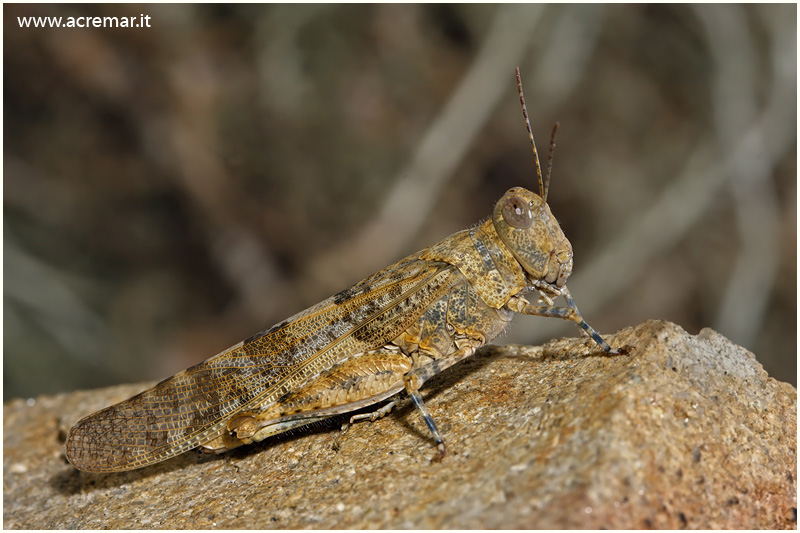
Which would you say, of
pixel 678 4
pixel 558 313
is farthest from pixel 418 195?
pixel 558 313

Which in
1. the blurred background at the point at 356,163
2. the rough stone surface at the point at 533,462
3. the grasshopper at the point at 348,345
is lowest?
the rough stone surface at the point at 533,462

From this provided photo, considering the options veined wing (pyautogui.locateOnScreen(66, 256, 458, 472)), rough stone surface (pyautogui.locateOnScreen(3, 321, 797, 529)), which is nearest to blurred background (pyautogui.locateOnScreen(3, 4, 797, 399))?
rough stone surface (pyautogui.locateOnScreen(3, 321, 797, 529))

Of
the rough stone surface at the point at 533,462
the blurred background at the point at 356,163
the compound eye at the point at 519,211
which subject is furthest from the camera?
the blurred background at the point at 356,163

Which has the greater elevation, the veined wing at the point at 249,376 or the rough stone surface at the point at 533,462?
the veined wing at the point at 249,376

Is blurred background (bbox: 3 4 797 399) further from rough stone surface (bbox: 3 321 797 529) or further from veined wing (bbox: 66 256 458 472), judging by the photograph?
veined wing (bbox: 66 256 458 472)

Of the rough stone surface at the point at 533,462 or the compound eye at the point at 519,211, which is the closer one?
the rough stone surface at the point at 533,462

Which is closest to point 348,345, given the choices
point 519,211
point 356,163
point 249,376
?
point 249,376

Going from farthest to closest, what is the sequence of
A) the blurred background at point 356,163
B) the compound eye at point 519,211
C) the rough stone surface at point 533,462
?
the blurred background at point 356,163, the compound eye at point 519,211, the rough stone surface at point 533,462

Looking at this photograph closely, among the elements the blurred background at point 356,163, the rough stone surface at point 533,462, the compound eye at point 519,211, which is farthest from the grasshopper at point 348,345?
the blurred background at point 356,163

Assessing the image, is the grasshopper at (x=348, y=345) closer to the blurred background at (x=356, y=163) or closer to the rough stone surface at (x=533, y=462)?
the rough stone surface at (x=533, y=462)
